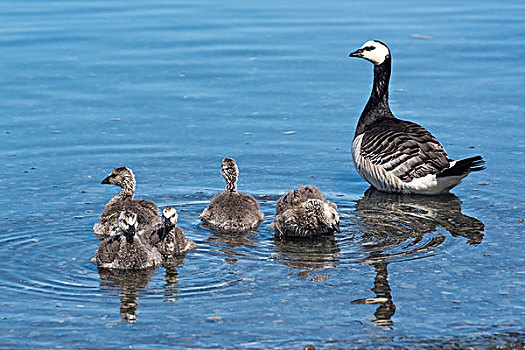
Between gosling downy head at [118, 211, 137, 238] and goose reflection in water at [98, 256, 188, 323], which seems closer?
goose reflection in water at [98, 256, 188, 323]

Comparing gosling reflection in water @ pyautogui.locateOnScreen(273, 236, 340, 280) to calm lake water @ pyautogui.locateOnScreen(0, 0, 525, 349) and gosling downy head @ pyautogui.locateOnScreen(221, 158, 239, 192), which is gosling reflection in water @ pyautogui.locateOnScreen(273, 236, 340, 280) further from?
gosling downy head @ pyautogui.locateOnScreen(221, 158, 239, 192)

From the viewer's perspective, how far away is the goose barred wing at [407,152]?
1161 centimetres

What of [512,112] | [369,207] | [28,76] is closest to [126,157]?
[369,207]

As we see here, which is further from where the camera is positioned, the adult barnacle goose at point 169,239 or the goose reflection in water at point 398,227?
the adult barnacle goose at point 169,239

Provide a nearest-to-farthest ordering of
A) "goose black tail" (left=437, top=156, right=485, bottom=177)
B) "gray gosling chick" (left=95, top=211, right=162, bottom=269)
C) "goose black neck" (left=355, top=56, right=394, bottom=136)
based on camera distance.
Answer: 1. "gray gosling chick" (left=95, top=211, right=162, bottom=269)
2. "goose black tail" (left=437, top=156, right=485, bottom=177)
3. "goose black neck" (left=355, top=56, right=394, bottom=136)

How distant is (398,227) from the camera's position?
10.2 metres

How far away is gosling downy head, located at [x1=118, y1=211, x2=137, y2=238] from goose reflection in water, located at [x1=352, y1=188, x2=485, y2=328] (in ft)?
8.06

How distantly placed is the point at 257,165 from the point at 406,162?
2206 millimetres

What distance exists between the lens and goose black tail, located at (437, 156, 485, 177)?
36.6ft

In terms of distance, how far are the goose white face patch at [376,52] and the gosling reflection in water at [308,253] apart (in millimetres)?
4160

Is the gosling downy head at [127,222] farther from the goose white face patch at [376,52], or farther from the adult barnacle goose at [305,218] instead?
the goose white face patch at [376,52]

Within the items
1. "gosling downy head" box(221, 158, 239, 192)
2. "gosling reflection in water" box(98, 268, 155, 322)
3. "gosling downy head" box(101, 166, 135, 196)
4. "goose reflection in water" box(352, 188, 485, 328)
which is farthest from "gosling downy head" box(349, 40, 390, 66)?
"gosling reflection in water" box(98, 268, 155, 322)

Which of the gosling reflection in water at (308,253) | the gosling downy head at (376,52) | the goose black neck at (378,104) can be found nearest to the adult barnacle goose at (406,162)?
the goose black neck at (378,104)

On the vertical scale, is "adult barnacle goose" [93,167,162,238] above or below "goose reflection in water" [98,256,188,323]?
above
